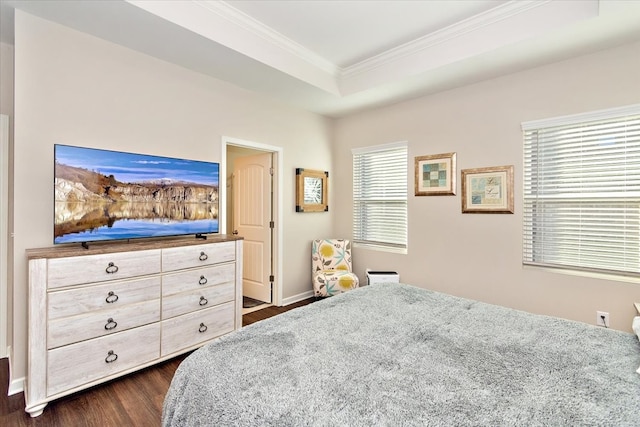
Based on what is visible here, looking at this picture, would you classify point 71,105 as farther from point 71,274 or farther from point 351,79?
point 351,79

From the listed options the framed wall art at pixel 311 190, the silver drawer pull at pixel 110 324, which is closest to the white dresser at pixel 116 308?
the silver drawer pull at pixel 110 324

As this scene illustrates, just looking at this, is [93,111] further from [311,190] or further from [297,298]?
[297,298]

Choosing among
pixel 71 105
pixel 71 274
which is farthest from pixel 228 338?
pixel 71 105

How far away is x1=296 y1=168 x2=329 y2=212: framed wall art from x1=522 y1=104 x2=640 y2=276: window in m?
2.53

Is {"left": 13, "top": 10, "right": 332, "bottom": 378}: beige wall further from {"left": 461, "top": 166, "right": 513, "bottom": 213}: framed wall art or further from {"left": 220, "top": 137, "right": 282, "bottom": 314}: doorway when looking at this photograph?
{"left": 461, "top": 166, "right": 513, "bottom": 213}: framed wall art

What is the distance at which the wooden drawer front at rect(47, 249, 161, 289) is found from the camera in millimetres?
2018

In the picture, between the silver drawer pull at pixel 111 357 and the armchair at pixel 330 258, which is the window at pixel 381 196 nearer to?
the armchair at pixel 330 258

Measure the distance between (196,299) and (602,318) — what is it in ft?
11.7

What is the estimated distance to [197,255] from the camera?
2.72 m

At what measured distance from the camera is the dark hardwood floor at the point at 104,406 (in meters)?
1.90

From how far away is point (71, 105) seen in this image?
7.86ft

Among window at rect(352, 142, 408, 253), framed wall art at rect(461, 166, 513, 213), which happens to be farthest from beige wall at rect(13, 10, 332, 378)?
framed wall art at rect(461, 166, 513, 213)

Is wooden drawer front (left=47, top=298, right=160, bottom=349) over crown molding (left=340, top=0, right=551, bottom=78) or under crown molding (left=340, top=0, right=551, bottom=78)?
under

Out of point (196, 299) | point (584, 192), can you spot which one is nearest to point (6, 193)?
point (196, 299)
